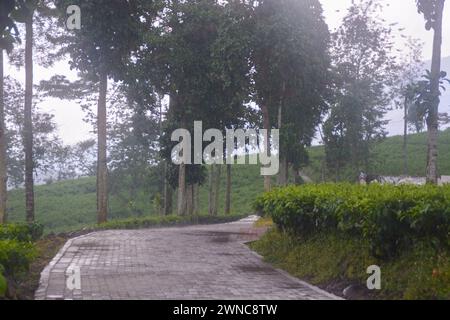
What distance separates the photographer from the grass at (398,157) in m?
42.3

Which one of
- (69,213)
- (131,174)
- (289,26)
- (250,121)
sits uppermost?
(289,26)

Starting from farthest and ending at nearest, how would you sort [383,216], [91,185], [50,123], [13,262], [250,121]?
1. [91,185]
2. [50,123]
3. [250,121]
4. [13,262]
5. [383,216]

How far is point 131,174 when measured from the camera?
39.7 meters

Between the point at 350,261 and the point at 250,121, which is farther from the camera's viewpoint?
the point at 250,121

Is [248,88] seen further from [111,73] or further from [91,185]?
[91,185]

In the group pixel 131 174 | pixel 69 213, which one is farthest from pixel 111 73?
pixel 69 213

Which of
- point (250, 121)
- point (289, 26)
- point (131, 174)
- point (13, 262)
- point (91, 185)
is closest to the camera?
point (13, 262)

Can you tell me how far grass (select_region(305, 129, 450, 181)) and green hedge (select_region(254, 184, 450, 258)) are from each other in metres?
23.7

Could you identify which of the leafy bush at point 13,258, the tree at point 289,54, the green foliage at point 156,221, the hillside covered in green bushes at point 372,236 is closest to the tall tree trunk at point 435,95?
the tree at point 289,54

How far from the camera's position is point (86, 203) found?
154 ft

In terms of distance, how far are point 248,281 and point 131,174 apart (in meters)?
30.7

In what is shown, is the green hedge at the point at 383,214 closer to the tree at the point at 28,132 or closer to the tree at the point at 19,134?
the tree at the point at 28,132

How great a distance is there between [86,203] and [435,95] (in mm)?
33952

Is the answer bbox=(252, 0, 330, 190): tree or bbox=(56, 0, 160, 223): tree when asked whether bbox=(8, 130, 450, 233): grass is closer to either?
bbox=(252, 0, 330, 190): tree
